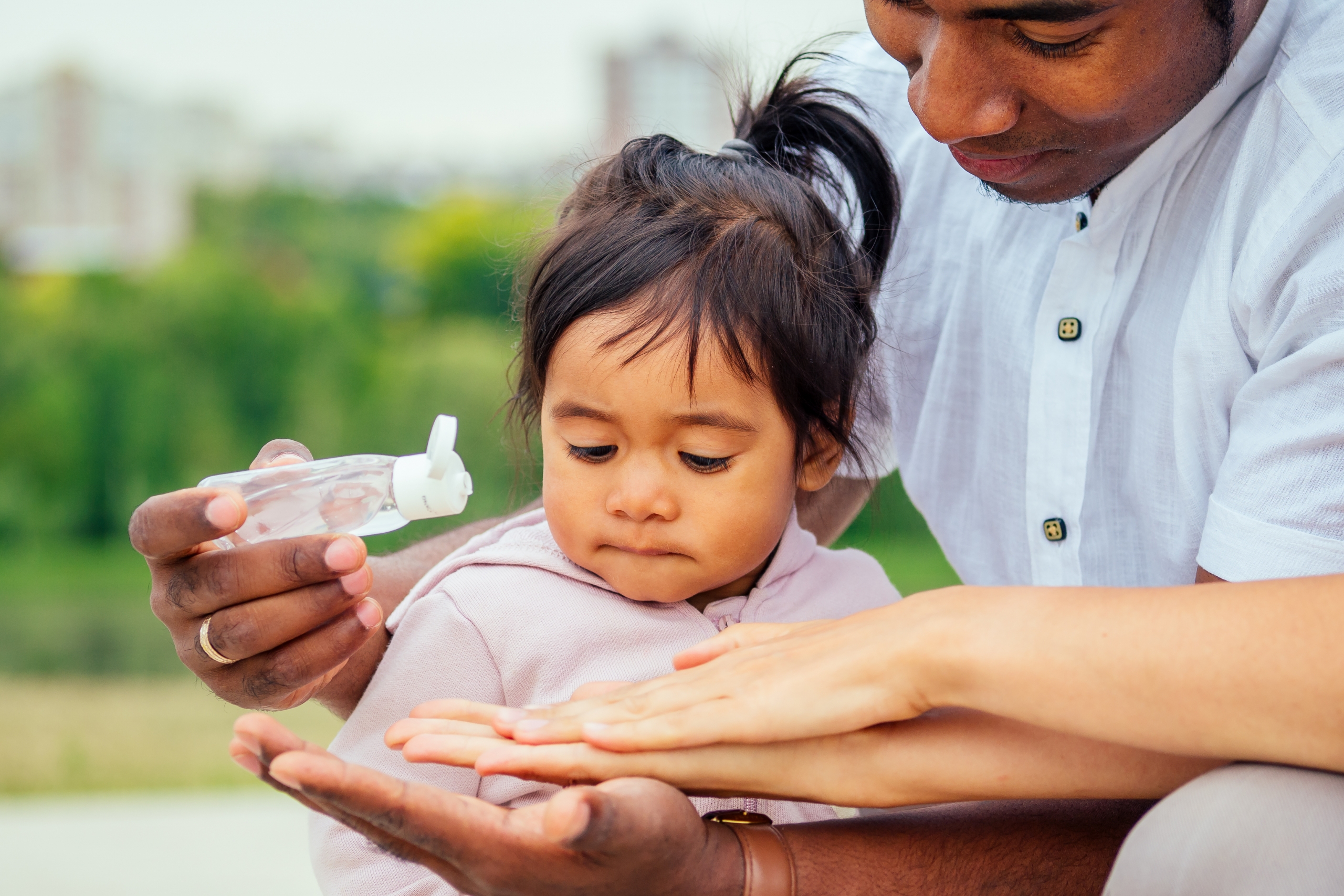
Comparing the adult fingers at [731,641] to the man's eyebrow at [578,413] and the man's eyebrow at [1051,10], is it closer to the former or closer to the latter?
the man's eyebrow at [578,413]

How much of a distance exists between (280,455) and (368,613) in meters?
0.26

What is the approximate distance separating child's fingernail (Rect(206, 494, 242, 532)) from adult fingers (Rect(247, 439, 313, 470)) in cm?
19

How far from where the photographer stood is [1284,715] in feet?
4.22

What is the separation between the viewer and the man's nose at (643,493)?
1.65 m

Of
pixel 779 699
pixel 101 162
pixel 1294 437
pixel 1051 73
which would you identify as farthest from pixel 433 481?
pixel 101 162

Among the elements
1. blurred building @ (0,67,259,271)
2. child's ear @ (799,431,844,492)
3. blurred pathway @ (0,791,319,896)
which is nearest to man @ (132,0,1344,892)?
child's ear @ (799,431,844,492)

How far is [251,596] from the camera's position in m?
1.52

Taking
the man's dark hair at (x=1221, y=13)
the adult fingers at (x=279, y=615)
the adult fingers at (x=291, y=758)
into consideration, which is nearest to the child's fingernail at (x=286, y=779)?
the adult fingers at (x=291, y=758)

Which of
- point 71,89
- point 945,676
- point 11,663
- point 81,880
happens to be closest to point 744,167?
point 945,676

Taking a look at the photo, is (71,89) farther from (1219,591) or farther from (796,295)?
(1219,591)

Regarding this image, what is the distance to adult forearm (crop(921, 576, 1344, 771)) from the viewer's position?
1280 millimetres

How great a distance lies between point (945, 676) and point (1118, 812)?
1.49 ft

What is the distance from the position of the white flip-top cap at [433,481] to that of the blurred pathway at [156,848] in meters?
2.07

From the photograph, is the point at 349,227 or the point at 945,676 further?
the point at 349,227
